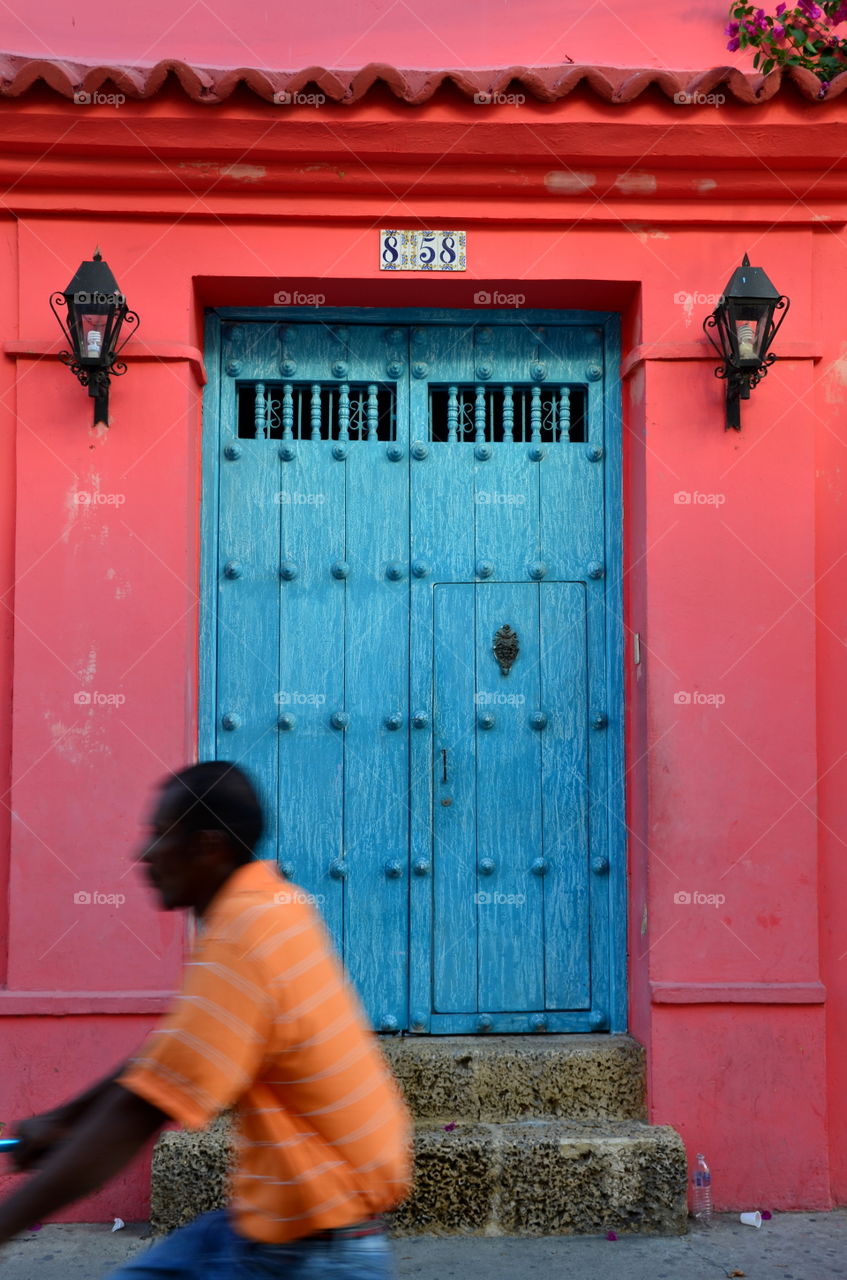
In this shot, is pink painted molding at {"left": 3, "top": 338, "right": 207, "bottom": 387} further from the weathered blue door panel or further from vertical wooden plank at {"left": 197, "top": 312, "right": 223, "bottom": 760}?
the weathered blue door panel

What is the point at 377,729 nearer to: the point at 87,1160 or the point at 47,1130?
the point at 47,1130

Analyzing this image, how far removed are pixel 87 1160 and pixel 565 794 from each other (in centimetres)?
304

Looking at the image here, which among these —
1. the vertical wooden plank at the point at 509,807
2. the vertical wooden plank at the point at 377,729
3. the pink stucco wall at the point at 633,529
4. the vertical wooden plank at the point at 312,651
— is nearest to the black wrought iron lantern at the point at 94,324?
the pink stucco wall at the point at 633,529

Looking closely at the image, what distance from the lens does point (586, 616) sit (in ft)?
14.6

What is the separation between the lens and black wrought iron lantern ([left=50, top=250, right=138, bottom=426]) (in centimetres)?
388

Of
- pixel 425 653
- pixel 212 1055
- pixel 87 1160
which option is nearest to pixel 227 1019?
pixel 212 1055

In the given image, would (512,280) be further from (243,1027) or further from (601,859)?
(243,1027)

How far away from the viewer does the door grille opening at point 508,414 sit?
4.50 metres

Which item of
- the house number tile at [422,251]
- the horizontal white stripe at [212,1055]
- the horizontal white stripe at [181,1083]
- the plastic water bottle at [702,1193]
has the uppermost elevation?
the house number tile at [422,251]

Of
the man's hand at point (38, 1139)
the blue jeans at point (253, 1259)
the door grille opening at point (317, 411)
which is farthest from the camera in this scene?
the door grille opening at point (317, 411)

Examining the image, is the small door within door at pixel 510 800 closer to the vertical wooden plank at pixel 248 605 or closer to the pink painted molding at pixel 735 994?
the pink painted molding at pixel 735 994

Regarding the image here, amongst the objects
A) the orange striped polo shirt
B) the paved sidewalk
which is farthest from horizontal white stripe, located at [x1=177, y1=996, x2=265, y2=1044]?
the paved sidewalk

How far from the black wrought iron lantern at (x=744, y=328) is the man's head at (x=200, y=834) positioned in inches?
116

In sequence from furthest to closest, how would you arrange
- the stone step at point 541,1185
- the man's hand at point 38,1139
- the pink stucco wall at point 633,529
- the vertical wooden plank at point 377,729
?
the vertical wooden plank at point 377,729 < the pink stucco wall at point 633,529 < the stone step at point 541,1185 < the man's hand at point 38,1139
